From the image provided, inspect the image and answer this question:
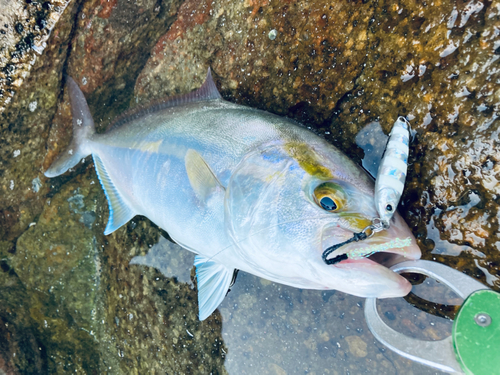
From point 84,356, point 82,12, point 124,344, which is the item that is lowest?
point 84,356

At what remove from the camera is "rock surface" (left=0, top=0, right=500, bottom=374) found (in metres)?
1.62

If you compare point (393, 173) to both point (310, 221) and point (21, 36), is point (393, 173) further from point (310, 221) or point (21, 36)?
point (21, 36)

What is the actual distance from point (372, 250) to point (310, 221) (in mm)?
273

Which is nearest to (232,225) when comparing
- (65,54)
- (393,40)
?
(393,40)

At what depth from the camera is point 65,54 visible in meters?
2.52

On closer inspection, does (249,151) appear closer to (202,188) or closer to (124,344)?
(202,188)

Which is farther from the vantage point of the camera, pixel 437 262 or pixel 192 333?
pixel 192 333

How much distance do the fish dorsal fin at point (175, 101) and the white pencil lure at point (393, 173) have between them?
3.62 feet

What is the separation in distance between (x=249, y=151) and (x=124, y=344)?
216 cm

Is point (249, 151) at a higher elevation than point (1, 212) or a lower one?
higher

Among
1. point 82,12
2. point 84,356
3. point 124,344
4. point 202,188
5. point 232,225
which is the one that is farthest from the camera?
point 84,356

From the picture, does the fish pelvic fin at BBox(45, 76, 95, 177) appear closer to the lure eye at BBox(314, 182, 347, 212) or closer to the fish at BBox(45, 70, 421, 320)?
the fish at BBox(45, 70, 421, 320)

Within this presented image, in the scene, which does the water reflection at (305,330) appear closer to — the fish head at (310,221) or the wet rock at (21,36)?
the fish head at (310,221)

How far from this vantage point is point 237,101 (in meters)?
2.25
